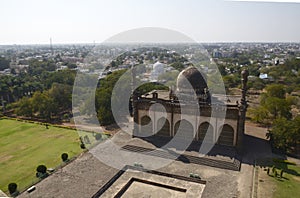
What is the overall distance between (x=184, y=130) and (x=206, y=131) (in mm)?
2102

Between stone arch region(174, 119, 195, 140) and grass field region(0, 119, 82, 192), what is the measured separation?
31.4ft

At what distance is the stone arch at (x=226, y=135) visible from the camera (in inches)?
898

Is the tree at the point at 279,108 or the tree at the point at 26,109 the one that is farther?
the tree at the point at 26,109

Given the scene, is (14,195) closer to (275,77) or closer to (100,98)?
(100,98)

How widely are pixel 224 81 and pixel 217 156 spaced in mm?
35151

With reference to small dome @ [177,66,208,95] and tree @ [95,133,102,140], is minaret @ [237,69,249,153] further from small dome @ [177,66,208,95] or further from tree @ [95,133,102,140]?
tree @ [95,133,102,140]

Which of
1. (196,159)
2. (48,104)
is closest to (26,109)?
(48,104)

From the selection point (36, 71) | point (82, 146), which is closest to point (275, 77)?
point (82, 146)

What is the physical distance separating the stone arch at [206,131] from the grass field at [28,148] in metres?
11.6

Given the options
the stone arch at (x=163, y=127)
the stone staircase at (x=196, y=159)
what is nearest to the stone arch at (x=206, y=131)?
the stone staircase at (x=196, y=159)

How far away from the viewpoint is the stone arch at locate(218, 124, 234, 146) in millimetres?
22812

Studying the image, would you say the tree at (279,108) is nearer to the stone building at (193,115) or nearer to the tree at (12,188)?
the stone building at (193,115)

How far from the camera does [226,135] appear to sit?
23.0 meters

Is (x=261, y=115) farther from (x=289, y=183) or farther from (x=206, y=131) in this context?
(x=289, y=183)
